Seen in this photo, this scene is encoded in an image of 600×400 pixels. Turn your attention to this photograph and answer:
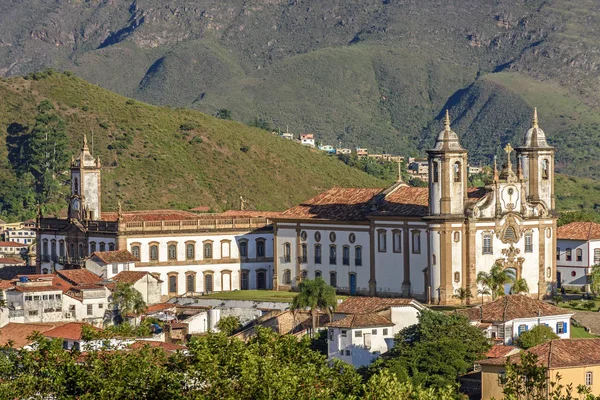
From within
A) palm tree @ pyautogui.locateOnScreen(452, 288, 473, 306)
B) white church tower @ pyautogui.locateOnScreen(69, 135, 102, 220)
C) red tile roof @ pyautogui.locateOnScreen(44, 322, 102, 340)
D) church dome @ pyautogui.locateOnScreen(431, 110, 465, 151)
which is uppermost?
church dome @ pyautogui.locateOnScreen(431, 110, 465, 151)

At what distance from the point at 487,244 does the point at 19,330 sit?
2358 centimetres

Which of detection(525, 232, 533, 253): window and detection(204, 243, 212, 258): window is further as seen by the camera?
detection(204, 243, 212, 258): window

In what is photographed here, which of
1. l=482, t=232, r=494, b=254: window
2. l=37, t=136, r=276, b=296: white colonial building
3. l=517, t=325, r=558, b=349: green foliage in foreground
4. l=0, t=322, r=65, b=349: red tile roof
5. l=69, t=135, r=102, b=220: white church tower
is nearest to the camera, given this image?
l=517, t=325, r=558, b=349: green foliage in foreground

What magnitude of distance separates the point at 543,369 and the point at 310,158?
103020 millimetres

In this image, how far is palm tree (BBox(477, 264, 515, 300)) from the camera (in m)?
83.1

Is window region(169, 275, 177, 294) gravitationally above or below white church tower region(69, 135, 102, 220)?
below

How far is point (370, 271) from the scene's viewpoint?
3489 inches

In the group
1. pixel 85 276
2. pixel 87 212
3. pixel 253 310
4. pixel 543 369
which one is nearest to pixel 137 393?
pixel 543 369

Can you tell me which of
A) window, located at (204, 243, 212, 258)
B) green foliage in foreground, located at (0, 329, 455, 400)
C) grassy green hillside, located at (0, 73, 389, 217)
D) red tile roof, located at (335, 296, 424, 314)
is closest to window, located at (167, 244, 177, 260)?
window, located at (204, 243, 212, 258)

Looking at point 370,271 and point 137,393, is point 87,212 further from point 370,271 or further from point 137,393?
point 137,393

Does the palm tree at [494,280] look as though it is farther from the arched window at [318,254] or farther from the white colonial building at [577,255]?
the arched window at [318,254]

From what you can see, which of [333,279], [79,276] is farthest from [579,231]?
[79,276]

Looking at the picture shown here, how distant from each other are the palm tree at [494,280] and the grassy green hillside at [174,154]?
55.4 meters

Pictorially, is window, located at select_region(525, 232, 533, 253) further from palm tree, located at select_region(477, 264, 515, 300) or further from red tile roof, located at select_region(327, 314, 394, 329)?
red tile roof, located at select_region(327, 314, 394, 329)
